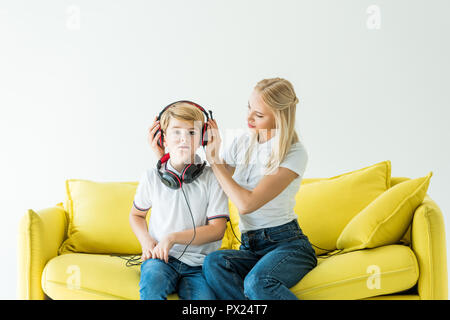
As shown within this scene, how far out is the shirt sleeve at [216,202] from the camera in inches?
73.4

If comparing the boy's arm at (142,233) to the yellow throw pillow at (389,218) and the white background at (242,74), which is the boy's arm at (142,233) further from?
the white background at (242,74)

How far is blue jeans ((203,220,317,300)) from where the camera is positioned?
1.67 m

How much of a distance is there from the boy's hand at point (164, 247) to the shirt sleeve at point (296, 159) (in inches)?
21.7

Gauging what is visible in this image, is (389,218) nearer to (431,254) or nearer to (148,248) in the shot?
(431,254)

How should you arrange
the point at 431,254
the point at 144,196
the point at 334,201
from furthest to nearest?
the point at 334,201 < the point at 144,196 < the point at 431,254

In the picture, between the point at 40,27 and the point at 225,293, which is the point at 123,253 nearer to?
the point at 225,293

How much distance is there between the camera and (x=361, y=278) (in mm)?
1789

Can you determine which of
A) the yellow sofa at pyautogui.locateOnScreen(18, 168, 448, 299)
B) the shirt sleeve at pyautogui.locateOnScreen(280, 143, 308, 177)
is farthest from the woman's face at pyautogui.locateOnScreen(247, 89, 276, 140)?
the yellow sofa at pyautogui.locateOnScreen(18, 168, 448, 299)

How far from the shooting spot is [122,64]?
301 cm

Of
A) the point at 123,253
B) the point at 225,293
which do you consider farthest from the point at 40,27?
the point at 225,293

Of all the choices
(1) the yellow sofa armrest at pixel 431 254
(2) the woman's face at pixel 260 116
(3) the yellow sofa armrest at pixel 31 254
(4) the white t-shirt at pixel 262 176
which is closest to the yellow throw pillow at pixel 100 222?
(3) the yellow sofa armrest at pixel 31 254

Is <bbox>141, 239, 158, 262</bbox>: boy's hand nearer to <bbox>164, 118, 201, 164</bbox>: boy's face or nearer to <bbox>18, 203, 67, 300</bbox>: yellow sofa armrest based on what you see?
<bbox>164, 118, 201, 164</bbox>: boy's face

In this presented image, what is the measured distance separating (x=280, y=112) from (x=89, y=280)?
107cm

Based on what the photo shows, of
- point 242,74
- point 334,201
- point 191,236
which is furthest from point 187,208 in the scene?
point 242,74
